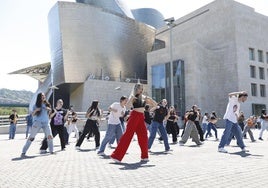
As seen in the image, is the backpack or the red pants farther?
the backpack

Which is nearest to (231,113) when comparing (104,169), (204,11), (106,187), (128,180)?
(104,169)

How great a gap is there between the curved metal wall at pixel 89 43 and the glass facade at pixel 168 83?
10607mm

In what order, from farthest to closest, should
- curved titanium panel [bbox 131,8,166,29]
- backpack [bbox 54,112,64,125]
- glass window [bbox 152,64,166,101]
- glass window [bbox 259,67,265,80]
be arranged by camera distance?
curved titanium panel [bbox 131,8,166,29]
glass window [bbox 259,67,265,80]
glass window [bbox 152,64,166,101]
backpack [bbox 54,112,64,125]

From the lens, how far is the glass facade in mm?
43250

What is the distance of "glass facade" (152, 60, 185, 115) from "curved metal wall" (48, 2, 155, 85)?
10.6m

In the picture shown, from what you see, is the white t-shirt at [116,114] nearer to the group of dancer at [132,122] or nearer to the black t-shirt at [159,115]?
the group of dancer at [132,122]

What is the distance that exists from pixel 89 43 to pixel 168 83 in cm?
1531

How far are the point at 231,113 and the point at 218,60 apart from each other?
1499 inches

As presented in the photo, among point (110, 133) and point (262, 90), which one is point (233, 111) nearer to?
point (110, 133)

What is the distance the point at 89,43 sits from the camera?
167 ft

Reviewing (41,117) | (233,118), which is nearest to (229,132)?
(233,118)

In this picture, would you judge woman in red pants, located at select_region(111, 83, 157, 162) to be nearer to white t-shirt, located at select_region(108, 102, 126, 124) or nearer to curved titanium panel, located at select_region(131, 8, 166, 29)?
white t-shirt, located at select_region(108, 102, 126, 124)

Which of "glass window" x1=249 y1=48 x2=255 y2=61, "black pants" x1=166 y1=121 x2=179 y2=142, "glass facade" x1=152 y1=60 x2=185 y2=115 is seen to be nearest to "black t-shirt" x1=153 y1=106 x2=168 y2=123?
"black pants" x1=166 y1=121 x2=179 y2=142

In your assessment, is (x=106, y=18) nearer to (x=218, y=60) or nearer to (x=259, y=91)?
(x=218, y=60)
